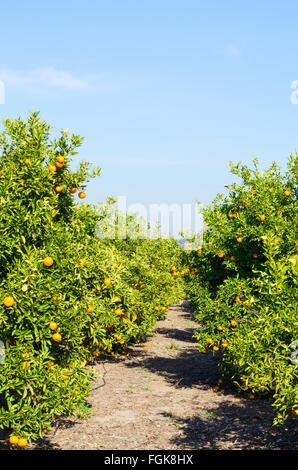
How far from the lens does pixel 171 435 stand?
7625 millimetres

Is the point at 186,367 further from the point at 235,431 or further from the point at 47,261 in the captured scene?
the point at 47,261

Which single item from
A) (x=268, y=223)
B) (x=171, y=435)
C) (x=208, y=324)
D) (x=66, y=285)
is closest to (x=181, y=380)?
(x=208, y=324)

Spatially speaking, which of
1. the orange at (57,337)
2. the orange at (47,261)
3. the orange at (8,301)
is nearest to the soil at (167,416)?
the orange at (57,337)

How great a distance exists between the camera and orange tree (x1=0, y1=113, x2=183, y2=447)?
5309 millimetres

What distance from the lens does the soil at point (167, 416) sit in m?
7.25

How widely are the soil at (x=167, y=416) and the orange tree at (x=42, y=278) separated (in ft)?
5.58

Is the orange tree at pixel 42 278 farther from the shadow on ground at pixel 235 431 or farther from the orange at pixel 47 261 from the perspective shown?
the shadow on ground at pixel 235 431

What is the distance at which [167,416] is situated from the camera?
8.60 m

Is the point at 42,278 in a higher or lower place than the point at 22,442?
higher

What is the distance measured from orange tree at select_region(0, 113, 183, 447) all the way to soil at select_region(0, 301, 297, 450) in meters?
1.70

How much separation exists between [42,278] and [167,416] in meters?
4.75

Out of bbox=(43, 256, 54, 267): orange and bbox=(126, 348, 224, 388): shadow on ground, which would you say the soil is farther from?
bbox=(43, 256, 54, 267): orange

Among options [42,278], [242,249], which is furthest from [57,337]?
[242,249]

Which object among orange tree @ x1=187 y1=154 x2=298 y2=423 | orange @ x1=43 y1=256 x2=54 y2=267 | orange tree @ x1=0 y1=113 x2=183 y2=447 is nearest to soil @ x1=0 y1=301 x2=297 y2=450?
orange tree @ x1=187 y1=154 x2=298 y2=423
